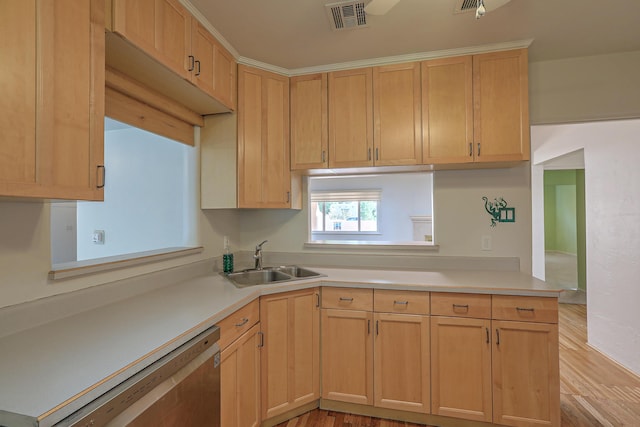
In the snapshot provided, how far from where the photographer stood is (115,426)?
0.87 m

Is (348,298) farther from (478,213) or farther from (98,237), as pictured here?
(98,237)

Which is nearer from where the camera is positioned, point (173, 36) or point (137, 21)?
point (137, 21)

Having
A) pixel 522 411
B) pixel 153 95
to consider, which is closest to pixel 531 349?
pixel 522 411

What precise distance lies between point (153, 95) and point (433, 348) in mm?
2253

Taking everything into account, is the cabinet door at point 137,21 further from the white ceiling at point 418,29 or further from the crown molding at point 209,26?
the white ceiling at point 418,29

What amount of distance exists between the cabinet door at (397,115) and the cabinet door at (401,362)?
3.62 feet

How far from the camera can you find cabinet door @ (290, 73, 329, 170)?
2361mm

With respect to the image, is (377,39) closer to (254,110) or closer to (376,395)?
(254,110)

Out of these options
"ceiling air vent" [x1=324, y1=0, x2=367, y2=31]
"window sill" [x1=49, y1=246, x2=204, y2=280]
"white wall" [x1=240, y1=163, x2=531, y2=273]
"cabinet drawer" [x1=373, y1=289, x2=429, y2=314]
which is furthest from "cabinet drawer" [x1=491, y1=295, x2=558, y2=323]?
"window sill" [x1=49, y1=246, x2=204, y2=280]

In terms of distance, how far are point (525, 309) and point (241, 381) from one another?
1660mm

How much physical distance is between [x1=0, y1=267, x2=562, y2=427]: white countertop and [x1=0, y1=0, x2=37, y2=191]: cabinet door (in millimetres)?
533

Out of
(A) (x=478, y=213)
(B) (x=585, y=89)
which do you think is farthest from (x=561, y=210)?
(A) (x=478, y=213)

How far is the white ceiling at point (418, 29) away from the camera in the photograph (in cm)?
169

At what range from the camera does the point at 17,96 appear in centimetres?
91
